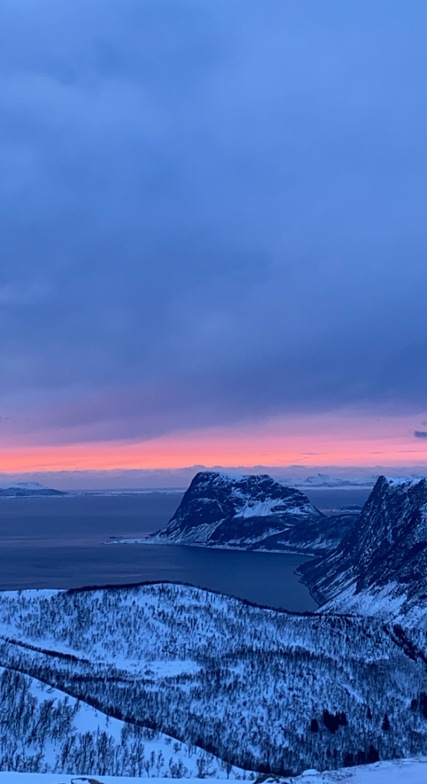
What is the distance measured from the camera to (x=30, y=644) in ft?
384

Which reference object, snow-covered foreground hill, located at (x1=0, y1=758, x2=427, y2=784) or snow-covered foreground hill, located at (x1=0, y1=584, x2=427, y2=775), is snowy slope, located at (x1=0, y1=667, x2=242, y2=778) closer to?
snow-covered foreground hill, located at (x1=0, y1=584, x2=427, y2=775)

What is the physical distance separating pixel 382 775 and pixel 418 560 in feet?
483

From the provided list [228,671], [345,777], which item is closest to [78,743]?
[345,777]

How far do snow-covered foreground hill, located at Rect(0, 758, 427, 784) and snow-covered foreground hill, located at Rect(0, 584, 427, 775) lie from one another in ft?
65.8

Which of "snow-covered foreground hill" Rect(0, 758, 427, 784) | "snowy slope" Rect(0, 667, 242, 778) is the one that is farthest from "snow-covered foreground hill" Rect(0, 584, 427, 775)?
"snow-covered foreground hill" Rect(0, 758, 427, 784)

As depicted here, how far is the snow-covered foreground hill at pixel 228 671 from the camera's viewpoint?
8519cm

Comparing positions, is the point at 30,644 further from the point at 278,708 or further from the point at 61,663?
the point at 278,708

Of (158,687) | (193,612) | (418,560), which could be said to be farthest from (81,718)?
(418,560)

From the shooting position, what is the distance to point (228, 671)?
4016 inches

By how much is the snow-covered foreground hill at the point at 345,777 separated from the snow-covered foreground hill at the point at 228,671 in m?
20.1

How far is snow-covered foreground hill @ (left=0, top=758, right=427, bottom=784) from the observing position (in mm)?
40000

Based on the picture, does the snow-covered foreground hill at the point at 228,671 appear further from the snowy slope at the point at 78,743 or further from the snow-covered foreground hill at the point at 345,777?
the snow-covered foreground hill at the point at 345,777

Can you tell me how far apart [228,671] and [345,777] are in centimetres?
5503

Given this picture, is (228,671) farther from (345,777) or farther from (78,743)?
(345,777)
